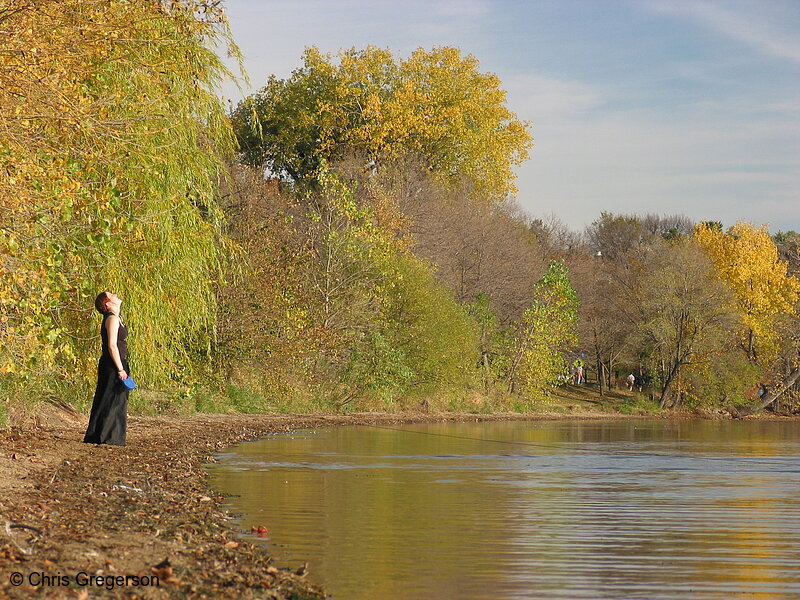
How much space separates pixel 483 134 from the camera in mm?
57750

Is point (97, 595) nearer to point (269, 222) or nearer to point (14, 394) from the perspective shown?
point (14, 394)

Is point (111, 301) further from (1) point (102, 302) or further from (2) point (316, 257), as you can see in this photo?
(2) point (316, 257)

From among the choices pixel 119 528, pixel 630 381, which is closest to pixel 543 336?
pixel 630 381

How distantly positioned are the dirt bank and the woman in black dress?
0.94ft

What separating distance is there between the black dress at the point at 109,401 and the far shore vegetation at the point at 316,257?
2.31 feet

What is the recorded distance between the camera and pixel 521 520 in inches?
448

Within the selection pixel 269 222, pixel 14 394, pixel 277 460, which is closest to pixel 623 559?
pixel 277 460

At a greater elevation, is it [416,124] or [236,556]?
[416,124]

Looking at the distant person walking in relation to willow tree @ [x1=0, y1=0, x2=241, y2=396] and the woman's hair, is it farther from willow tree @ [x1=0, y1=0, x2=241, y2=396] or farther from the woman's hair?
the woman's hair

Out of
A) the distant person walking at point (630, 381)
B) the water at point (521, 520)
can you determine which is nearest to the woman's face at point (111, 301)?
the water at point (521, 520)

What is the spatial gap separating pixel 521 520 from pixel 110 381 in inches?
270

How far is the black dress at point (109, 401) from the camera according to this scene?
52.3 ft

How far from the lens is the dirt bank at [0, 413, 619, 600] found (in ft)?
22.9

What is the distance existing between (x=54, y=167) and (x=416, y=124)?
A: 4199 centimetres
